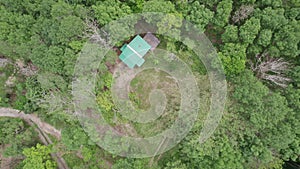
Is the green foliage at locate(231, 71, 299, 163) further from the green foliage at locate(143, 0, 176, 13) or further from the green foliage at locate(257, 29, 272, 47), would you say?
the green foliage at locate(143, 0, 176, 13)

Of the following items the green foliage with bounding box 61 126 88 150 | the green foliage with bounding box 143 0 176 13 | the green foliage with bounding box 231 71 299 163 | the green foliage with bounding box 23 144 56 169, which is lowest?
the green foliage with bounding box 23 144 56 169

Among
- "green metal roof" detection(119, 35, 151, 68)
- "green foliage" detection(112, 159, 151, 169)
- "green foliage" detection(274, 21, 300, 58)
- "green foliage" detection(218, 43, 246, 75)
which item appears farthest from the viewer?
"green metal roof" detection(119, 35, 151, 68)

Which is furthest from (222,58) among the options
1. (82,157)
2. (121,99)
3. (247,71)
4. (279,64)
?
(82,157)

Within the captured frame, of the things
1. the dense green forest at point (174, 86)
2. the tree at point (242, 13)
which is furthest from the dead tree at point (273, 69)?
the tree at point (242, 13)

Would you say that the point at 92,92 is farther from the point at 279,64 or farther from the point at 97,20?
the point at 279,64

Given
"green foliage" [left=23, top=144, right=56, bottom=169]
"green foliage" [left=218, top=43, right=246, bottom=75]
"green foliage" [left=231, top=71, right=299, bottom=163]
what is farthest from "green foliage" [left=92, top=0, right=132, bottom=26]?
"green foliage" [left=23, top=144, right=56, bottom=169]

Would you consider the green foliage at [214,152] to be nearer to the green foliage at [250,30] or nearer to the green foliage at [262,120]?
the green foliage at [262,120]
